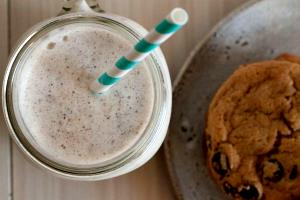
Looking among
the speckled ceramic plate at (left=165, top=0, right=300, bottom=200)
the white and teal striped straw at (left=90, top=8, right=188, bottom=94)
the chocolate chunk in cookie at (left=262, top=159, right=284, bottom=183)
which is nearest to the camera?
the white and teal striped straw at (left=90, top=8, right=188, bottom=94)

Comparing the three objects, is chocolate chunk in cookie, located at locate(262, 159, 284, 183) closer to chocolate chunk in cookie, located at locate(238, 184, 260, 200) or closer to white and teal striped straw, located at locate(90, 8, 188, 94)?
chocolate chunk in cookie, located at locate(238, 184, 260, 200)

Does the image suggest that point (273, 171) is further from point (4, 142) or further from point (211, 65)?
point (4, 142)

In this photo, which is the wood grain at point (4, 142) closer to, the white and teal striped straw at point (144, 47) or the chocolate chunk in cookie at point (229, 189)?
the white and teal striped straw at point (144, 47)

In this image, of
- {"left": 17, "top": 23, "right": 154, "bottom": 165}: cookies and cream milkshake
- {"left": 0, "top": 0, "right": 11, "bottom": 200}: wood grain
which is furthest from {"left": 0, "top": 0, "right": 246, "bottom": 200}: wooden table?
{"left": 17, "top": 23, "right": 154, "bottom": 165}: cookies and cream milkshake

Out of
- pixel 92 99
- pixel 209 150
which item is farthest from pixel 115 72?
pixel 209 150

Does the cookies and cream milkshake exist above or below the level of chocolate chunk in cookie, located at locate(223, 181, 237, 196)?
above

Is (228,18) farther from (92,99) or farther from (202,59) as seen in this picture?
(92,99)

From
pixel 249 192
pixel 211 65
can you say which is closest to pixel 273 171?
pixel 249 192

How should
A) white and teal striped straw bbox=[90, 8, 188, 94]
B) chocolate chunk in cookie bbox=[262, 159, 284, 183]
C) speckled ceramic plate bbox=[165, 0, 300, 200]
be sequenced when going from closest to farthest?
white and teal striped straw bbox=[90, 8, 188, 94]
chocolate chunk in cookie bbox=[262, 159, 284, 183]
speckled ceramic plate bbox=[165, 0, 300, 200]

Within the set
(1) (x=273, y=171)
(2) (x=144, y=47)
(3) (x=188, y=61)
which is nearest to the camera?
(2) (x=144, y=47)
